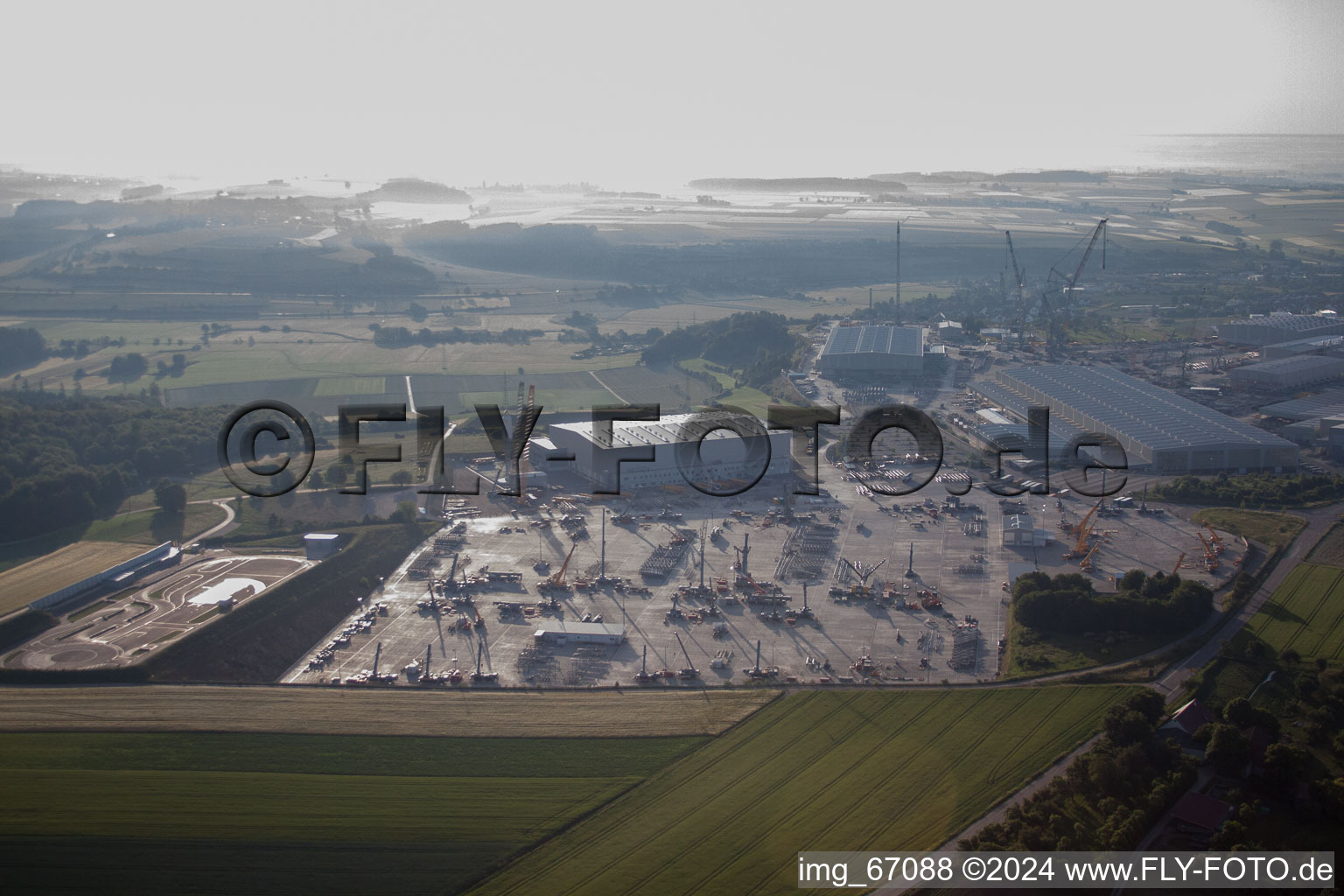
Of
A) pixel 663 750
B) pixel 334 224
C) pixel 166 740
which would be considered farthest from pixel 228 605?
pixel 334 224

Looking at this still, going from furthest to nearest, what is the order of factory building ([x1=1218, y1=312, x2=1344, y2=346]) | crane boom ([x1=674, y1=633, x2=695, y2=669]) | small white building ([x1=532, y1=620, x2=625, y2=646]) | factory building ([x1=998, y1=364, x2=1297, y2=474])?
factory building ([x1=1218, y1=312, x2=1344, y2=346])
factory building ([x1=998, y1=364, x2=1297, y2=474])
small white building ([x1=532, y1=620, x2=625, y2=646])
crane boom ([x1=674, y1=633, x2=695, y2=669])

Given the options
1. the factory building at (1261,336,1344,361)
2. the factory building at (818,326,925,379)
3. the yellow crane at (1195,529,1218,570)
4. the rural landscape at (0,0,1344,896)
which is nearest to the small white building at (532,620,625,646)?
the rural landscape at (0,0,1344,896)

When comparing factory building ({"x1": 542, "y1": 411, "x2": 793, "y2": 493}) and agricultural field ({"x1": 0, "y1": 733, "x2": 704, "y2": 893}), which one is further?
factory building ({"x1": 542, "y1": 411, "x2": 793, "y2": 493})

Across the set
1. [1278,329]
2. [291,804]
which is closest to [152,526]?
[291,804]

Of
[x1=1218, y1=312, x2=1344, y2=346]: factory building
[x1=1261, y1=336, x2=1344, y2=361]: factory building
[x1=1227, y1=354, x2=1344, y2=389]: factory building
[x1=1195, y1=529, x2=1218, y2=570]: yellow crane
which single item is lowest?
[x1=1195, y1=529, x2=1218, y2=570]: yellow crane

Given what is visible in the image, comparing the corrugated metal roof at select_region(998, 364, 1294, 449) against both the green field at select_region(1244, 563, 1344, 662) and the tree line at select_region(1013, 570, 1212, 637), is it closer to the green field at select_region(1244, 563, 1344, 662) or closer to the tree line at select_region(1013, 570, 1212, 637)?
the green field at select_region(1244, 563, 1344, 662)

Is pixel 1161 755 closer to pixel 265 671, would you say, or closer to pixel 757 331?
pixel 265 671

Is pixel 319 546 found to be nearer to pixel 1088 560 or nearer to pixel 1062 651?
pixel 1062 651
